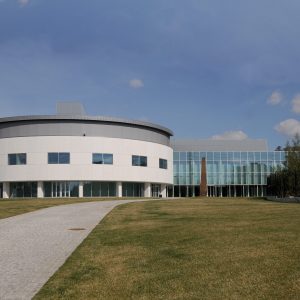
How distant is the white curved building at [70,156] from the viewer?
6538 cm

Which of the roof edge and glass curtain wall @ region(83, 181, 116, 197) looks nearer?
the roof edge

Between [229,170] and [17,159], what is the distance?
Result: 39.3m

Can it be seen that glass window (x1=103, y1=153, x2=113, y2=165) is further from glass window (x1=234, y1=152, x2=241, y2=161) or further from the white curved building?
glass window (x1=234, y1=152, x2=241, y2=161)

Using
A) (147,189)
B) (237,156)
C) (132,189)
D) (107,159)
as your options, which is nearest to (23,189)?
(107,159)

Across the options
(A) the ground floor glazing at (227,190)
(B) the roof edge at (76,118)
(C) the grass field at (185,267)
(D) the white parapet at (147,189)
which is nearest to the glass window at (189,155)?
(A) the ground floor glazing at (227,190)

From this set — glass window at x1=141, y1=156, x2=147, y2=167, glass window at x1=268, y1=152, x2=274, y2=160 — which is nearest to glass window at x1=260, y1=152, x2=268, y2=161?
glass window at x1=268, y1=152, x2=274, y2=160

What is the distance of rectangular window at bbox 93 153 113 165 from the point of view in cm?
6638

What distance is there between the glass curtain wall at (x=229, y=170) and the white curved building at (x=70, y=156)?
1681cm

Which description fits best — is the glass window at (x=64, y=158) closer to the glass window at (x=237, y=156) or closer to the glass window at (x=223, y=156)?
the glass window at (x=223, y=156)

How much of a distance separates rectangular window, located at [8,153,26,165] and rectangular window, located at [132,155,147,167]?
15.9 m

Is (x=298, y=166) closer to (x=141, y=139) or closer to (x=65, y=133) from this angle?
(x=141, y=139)

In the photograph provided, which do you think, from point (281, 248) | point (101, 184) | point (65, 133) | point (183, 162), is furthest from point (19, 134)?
point (281, 248)

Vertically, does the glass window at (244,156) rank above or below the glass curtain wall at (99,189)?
above

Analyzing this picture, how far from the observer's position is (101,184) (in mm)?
69188
